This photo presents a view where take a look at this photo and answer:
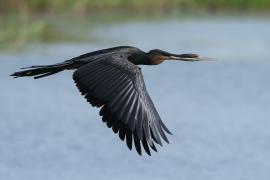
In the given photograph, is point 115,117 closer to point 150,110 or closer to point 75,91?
point 150,110

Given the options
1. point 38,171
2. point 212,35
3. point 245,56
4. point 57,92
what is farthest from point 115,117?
point 212,35

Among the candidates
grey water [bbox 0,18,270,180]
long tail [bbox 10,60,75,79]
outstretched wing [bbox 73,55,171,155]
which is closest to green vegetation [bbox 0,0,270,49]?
grey water [bbox 0,18,270,180]

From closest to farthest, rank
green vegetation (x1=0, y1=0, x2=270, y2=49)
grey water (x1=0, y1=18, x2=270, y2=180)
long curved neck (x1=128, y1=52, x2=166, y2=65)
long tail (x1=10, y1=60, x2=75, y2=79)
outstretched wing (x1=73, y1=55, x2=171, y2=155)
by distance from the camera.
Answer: outstretched wing (x1=73, y1=55, x2=171, y2=155)
long tail (x1=10, y1=60, x2=75, y2=79)
long curved neck (x1=128, y1=52, x2=166, y2=65)
grey water (x1=0, y1=18, x2=270, y2=180)
green vegetation (x1=0, y1=0, x2=270, y2=49)

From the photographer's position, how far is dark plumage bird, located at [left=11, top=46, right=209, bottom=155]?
202 inches

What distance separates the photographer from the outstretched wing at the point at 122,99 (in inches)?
202

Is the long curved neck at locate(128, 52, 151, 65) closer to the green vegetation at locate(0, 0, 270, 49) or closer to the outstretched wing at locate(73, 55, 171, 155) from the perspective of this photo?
the outstretched wing at locate(73, 55, 171, 155)

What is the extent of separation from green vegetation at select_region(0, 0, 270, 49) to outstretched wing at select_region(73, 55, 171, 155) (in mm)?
7785

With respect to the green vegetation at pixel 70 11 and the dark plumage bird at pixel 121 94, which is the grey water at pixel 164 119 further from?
the dark plumage bird at pixel 121 94

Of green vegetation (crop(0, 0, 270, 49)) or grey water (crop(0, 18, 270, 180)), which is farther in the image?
green vegetation (crop(0, 0, 270, 49))

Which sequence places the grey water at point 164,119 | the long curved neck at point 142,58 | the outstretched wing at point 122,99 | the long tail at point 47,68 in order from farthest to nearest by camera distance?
the grey water at point 164,119 < the long curved neck at point 142,58 < the long tail at point 47,68 < the outstretched wing at point 122,99

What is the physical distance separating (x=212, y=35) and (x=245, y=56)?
2230 millimetres

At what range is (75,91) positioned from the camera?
11.0 m

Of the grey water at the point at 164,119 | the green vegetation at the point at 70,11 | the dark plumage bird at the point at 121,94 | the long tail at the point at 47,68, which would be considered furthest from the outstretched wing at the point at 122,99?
the green vegetation at the point at 70,11

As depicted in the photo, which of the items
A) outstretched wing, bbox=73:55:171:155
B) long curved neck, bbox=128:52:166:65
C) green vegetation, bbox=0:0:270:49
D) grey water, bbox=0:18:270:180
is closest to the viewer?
outstretched wing, bbox=73:55:171:155
